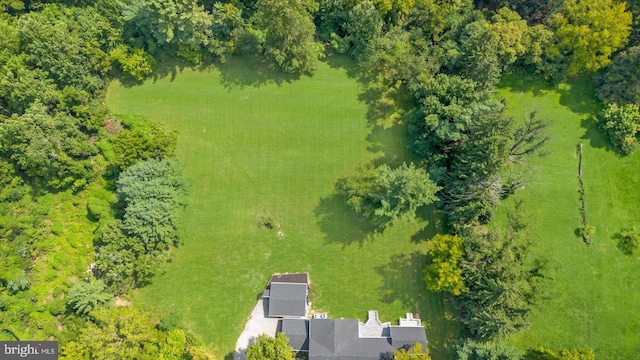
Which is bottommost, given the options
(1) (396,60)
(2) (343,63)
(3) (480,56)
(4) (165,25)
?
(3) (480,56)

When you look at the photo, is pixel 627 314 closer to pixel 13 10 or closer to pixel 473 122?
pixel 473 122

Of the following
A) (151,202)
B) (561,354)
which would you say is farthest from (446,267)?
(151,202)

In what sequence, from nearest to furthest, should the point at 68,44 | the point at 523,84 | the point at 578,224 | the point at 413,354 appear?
1. the point at 413,354
2. the point at 578,224
3. the point at 68,44
4. the point at 523,84

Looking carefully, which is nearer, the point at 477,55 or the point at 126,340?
the point at 126,340

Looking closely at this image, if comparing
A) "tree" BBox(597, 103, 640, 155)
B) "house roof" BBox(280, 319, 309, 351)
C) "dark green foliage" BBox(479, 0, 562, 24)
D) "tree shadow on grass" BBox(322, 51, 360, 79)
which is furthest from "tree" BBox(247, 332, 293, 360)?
"dark green foliage" BBox(479, 0, 562, 24)

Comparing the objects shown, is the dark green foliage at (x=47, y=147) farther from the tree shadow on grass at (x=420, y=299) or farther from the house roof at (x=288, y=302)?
the tree shadow on grass at (x=420, y=299)

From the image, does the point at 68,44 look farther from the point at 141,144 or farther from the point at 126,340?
the point at 126,340

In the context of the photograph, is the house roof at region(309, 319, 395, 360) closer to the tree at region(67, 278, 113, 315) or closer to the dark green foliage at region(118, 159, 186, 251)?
the dark green foliage at region(118, 159, 186, 251)
